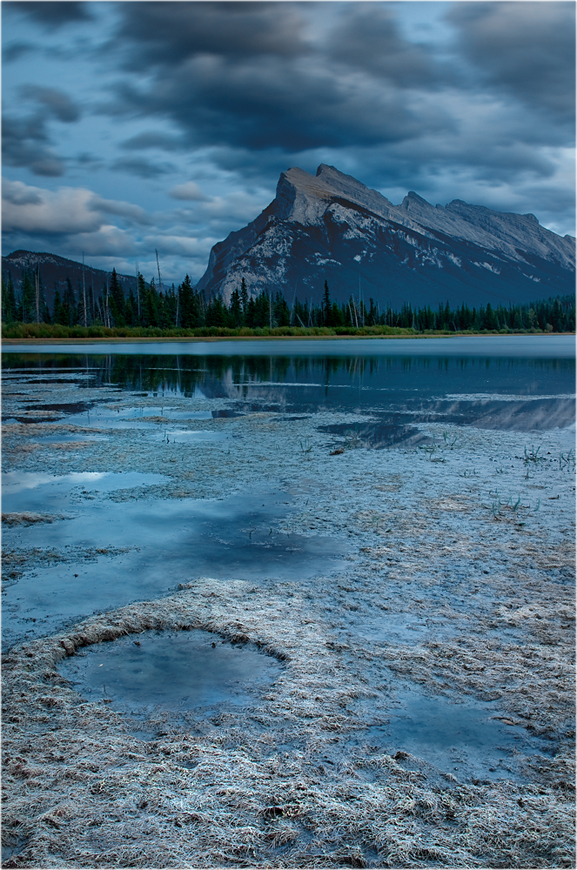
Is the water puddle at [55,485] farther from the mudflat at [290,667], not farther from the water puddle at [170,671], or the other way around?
the water puddle at [170,671]

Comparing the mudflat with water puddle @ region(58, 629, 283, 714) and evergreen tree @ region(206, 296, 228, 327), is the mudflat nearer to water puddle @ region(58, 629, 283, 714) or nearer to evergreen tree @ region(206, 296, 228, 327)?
water puddle @ region(58, 629, 283, 714)

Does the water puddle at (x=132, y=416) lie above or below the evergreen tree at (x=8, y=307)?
below

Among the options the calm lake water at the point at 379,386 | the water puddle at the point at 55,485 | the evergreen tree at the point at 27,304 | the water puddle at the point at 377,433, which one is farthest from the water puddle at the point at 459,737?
the evergreen tree at the point at 27,304

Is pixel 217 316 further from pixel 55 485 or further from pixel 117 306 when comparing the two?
pixel 55 485

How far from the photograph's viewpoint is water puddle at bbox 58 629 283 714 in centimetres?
401

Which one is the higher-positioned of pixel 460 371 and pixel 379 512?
pixel 460 371

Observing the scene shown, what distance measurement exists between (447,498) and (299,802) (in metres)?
6.38

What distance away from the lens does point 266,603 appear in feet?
18.0

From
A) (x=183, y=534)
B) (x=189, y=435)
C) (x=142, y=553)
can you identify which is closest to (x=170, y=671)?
(x=142, y=553)

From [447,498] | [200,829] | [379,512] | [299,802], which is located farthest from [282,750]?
[447,498]

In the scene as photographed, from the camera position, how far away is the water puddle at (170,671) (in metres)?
4.01

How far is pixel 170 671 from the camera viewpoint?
4387 millimetres

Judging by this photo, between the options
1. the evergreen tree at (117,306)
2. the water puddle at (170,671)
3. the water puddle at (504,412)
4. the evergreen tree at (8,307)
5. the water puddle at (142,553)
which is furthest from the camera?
the evergreen tree at (8,307)

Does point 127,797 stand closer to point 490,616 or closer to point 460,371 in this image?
point 490,616
